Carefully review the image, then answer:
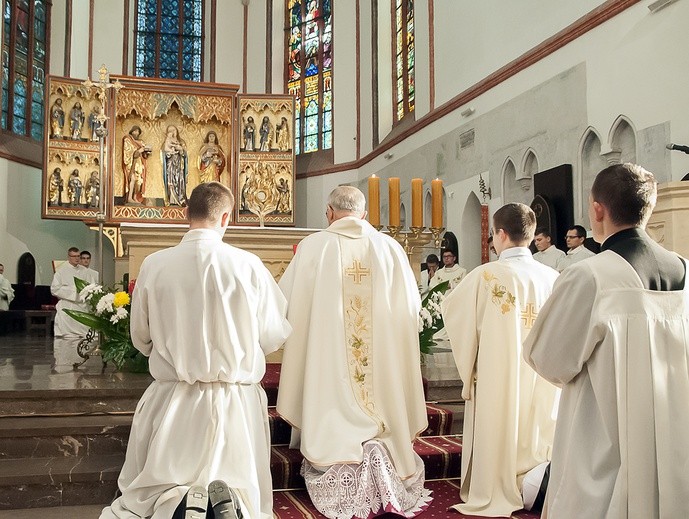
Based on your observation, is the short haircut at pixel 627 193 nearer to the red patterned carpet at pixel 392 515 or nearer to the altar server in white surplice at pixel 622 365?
the altar server in white surplice at pixel 622 365

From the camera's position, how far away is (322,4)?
686 inches

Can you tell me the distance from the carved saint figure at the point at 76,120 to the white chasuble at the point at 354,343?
872 cm

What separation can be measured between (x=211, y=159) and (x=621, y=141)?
22.3 feet

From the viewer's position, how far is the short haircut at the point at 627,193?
2375 mm

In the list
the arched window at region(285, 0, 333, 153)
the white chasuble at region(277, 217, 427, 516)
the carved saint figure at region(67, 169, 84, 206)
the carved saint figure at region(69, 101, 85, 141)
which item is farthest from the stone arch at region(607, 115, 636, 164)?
the arched window at region(285, 0, 333, 153)

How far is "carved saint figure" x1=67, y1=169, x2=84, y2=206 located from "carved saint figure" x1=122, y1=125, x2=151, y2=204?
0.69 metres

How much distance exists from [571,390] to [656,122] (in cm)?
571

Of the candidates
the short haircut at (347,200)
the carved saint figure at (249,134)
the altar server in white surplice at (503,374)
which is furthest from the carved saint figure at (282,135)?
the altar server in white surplice at (503,374)

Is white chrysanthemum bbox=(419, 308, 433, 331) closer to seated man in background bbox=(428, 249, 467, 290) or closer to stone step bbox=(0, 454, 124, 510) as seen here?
stone step bbox=(0, 454, 124, 510)

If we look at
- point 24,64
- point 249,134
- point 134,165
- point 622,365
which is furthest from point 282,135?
point 622,365

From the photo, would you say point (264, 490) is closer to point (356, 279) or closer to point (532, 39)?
point (356, 279)

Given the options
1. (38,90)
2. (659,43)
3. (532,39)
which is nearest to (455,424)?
(659,43)

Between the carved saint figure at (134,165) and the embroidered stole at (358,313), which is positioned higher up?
the carved saint figure at (134,165)

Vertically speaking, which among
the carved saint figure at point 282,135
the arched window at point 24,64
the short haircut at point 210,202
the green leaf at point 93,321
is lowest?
the green leaf at point 93,321
